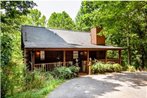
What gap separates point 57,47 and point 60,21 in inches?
1170

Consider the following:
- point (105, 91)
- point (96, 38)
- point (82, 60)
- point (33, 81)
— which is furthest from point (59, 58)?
point (105, 91)

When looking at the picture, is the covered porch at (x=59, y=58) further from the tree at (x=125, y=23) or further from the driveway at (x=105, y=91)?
the driveway at (x=105, y=91)

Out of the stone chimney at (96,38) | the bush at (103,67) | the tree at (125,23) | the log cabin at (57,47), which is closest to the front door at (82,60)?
the log cabin at (57,47)

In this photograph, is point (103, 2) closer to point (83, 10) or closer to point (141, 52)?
point (141, 52)

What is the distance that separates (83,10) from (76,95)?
84.6 ft

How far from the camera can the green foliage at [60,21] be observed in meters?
44.6

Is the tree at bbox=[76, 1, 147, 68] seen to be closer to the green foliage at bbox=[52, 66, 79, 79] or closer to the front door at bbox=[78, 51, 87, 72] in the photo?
the front door at bbox=[78, 51, 87, 72]

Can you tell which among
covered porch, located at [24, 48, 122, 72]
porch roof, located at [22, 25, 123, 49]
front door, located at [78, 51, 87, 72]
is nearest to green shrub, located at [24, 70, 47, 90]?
covered porch, located at [24, 48, 122, 72]

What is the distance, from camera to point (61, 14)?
4622cm

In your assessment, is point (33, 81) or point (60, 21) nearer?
point (33, 81)

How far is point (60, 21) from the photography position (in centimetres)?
4594

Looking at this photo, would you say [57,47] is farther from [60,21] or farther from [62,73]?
[60,21]

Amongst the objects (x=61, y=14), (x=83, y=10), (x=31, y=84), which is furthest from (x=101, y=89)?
(x=61, y=14)

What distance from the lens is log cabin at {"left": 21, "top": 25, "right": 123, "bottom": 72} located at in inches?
655
